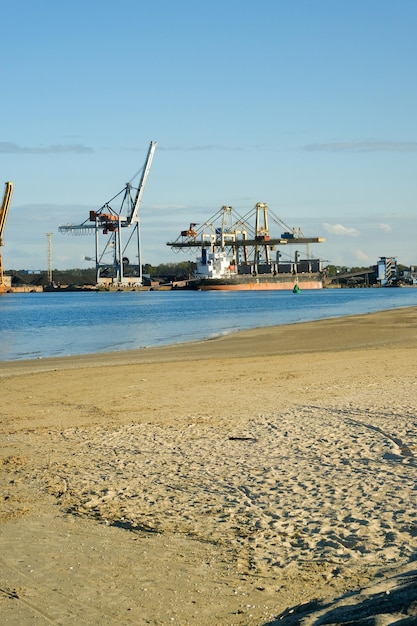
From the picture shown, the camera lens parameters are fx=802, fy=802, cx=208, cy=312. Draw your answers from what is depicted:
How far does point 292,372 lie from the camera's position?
1493cm

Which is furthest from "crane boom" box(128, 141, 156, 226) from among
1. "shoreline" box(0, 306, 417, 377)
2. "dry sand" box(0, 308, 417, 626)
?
"dry sand" box(0, 308, 417, 626)

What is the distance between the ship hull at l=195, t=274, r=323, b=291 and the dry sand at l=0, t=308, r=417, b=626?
120911 millimetres

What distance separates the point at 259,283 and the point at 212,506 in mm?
133333

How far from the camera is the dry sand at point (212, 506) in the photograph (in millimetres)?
4141

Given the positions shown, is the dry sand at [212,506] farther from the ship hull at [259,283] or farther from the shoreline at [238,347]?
the ship hull at [259,283]

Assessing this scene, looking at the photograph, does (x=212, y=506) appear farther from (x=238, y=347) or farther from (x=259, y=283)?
(x=259, y=283)

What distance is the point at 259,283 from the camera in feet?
455

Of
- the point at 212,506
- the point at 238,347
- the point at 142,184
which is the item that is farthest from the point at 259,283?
the point at 212,506

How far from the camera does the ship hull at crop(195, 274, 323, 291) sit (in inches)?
5246

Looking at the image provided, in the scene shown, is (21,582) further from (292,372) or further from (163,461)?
(292,372)

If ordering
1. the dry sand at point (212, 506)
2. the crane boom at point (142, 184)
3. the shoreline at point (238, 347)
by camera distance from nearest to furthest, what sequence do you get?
the dry sand at point (212, 506), the shoreline at point (238, 347), the crane boom at point (142, 184)

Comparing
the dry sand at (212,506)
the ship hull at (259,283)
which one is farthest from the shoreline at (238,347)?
the ship hull at (259,283)

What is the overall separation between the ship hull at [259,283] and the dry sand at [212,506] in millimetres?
120911

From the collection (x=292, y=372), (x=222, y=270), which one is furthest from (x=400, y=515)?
(x=222, y=270)
